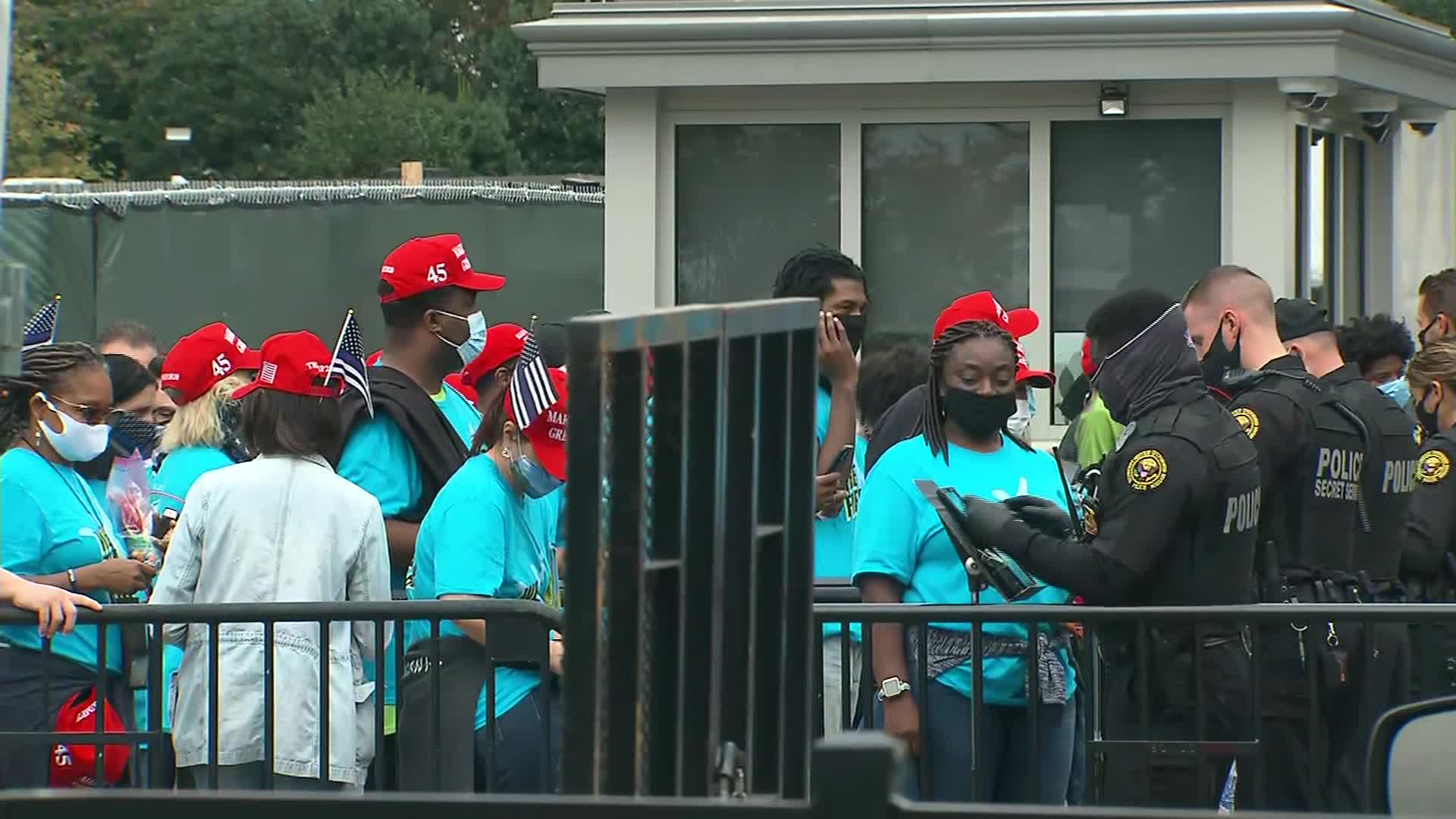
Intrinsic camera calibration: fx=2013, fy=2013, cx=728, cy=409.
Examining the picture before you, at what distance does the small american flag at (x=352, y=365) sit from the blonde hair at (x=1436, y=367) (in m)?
4.53

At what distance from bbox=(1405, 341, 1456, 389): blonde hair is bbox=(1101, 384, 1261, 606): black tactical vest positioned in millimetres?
3031

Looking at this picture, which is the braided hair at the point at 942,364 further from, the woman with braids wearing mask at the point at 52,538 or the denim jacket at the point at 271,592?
the woman with braids wearing mask at the point at 52,538

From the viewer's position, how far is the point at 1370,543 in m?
7.09

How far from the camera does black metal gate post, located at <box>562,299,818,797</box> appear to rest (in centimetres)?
245

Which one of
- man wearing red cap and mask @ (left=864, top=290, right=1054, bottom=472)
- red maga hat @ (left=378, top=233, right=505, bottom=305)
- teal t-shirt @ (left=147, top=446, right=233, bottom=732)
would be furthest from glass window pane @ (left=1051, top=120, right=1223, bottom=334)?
teal t-shirt @ (left=147, top=446, right=233, bottom=732)

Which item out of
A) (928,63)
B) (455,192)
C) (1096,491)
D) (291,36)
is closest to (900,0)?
(928,63)

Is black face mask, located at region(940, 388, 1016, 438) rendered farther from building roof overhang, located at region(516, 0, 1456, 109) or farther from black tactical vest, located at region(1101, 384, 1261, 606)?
building roof overhang, located at region(516, 0, 1456, 109)

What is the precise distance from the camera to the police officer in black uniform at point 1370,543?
5887 millimetres

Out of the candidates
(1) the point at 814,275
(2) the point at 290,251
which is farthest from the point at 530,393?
(2) the point at 290,251

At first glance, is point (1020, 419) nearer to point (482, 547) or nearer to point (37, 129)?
point (482, 547)

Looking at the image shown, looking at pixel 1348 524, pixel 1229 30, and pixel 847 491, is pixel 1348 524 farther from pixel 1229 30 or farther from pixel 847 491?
pixel 1229 30

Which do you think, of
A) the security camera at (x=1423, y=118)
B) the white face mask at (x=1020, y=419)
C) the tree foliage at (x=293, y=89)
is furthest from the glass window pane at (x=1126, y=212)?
the tree foliage at (x=293, y=89)

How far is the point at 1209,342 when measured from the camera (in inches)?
289

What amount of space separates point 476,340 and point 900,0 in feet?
20.2
